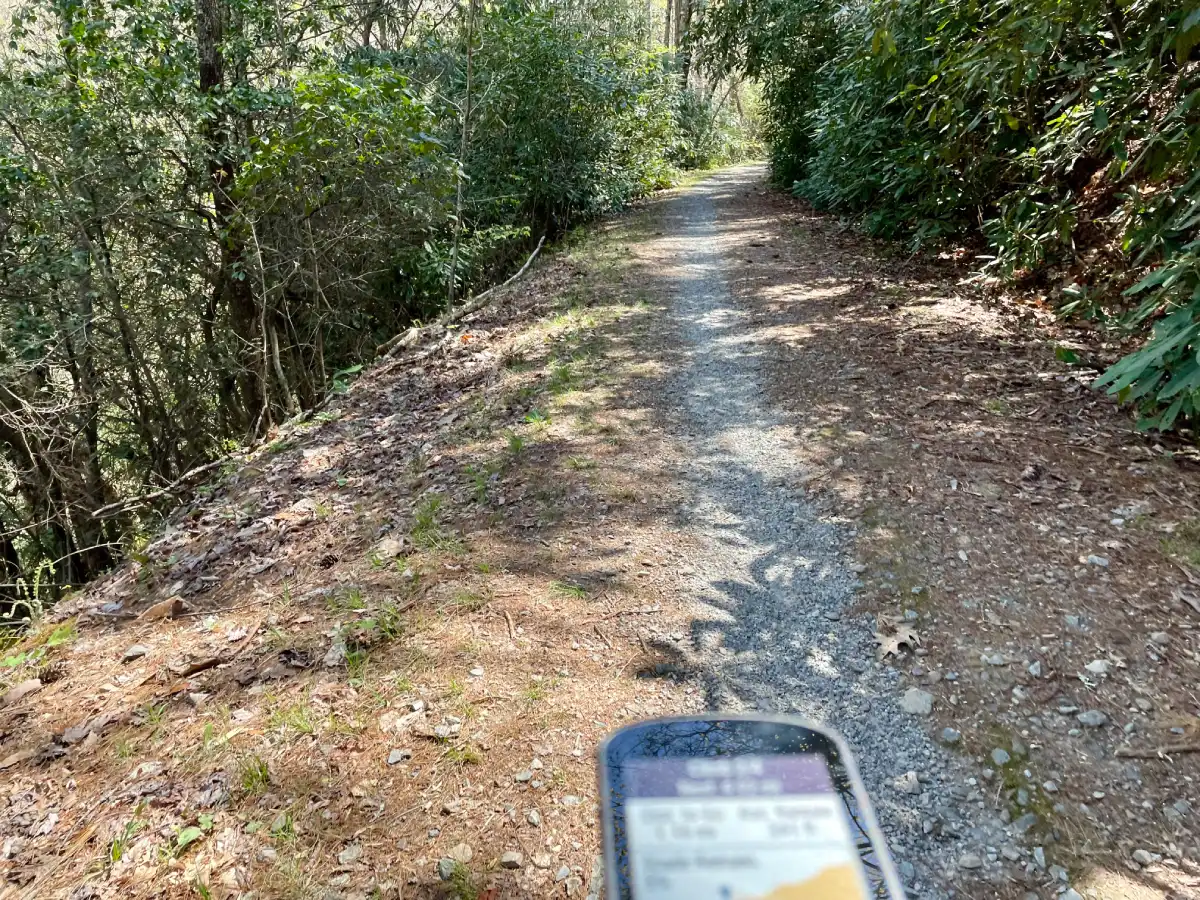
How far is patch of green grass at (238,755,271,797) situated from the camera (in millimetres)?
2889

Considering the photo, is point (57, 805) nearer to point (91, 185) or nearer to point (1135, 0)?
point (1135, 0)

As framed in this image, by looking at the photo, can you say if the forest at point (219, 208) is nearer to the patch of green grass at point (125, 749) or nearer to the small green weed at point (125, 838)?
the patch of green grass at point (125, 749)

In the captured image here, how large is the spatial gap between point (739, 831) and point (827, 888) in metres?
0.14

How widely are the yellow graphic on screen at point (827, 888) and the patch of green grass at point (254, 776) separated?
266 centimetres

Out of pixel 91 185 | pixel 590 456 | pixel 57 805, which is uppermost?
pixel 91 185

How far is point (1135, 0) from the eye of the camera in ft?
17.4

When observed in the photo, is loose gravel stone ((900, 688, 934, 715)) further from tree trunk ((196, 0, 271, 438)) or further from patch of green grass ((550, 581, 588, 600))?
tree trunk ((196, 0, 271, 438))

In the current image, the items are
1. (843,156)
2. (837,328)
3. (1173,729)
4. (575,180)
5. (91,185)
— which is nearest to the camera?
(1173,729)

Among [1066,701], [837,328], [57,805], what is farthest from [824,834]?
[837,328]

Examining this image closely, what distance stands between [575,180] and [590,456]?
11351 millimetres

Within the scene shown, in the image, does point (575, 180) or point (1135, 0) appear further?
point (575, 180)

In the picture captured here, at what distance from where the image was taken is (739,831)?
104 centimetres

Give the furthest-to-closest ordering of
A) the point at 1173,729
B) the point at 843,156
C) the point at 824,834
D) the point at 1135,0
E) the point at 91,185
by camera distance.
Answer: the point at 843,156 < the point at 91,185 < the point at 1135,0 < the point at 1173,729 < the point at 824,834

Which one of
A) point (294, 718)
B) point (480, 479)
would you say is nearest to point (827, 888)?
point (294, 718)
